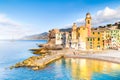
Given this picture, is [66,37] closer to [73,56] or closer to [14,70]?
[73,56]

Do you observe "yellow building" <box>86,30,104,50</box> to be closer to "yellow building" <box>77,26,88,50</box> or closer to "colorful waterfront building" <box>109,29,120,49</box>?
"yellow building" <box>77,26,88,50</box>

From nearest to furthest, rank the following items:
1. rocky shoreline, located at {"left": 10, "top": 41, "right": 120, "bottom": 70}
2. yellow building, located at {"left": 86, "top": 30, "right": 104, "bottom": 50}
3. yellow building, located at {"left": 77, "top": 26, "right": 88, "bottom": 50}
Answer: rocky shoreline, located at {"left": 10, "top": 41, "right": 120, "bottom": 70} < yellow building, located at {"left": 86, "top": 30, "right": 104, "bottom": 50} < yellow building, located at {"left": 77, "top": 26, "right": 88, "bottom": 50}

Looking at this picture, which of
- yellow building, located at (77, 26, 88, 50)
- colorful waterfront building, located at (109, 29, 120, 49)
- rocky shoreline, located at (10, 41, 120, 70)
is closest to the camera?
rocky shoreline, located at (10, 41, 120, 70)

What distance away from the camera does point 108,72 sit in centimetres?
5141

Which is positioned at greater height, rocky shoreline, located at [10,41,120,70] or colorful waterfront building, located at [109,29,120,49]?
colorful waterfront building, located at [109,29,120,49]

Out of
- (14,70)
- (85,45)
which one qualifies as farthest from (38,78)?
(85,45)

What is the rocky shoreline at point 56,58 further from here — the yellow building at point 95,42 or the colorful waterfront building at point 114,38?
the colorful waterfront building at point 114,38

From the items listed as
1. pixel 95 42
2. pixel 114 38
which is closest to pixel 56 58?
pixel 95 42

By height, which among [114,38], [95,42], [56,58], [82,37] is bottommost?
[56,58]

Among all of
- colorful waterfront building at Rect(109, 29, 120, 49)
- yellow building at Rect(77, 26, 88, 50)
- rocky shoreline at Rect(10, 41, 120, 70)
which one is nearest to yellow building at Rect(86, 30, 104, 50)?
yellow building at Rect(77, 26, 88, 50)

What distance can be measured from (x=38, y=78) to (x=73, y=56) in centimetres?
3429

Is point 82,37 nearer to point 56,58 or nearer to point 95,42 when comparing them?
point 95,42

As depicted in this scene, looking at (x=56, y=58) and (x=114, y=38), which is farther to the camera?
(x=114, y=38)

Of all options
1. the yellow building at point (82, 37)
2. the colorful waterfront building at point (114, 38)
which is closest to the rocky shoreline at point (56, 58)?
the yellow building at point (82, 37)
